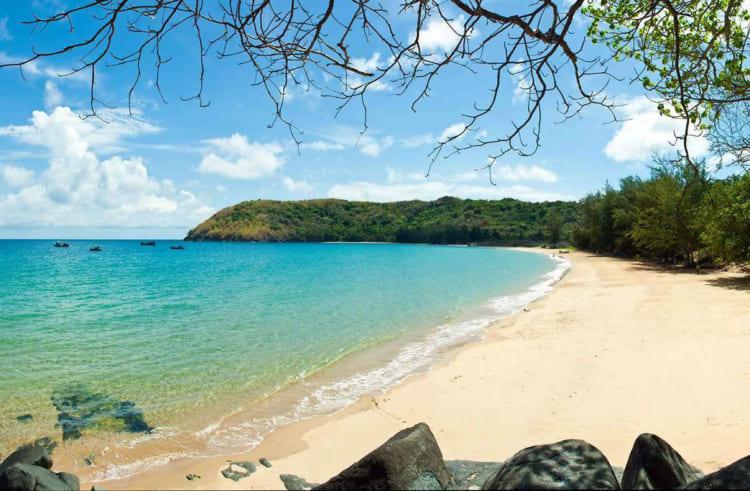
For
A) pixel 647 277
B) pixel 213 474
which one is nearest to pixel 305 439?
pixel 213 474

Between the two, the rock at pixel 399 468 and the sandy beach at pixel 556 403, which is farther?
the sandy beach at pixel 556 403

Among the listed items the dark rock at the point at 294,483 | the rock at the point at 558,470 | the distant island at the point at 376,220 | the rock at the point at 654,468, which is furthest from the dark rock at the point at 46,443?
the distant island at the point at 376,220

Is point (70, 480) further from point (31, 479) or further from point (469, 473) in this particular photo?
point (469, 473)

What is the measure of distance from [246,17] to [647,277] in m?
27.7

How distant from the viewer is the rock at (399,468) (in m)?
2.84

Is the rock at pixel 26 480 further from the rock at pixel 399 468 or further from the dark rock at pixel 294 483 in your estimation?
the rock at pixel 399 468

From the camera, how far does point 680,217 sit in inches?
930

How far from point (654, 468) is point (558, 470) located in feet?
2.42

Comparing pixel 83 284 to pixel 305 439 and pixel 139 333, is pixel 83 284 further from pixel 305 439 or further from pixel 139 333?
pixel 305 439

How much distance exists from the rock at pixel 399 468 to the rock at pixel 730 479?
156 cm

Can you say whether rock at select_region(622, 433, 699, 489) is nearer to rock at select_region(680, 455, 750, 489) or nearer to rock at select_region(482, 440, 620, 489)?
rock at select_region(482, 440, 620, 489)

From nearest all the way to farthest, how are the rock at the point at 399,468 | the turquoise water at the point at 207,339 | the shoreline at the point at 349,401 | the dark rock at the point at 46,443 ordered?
1. the rock at the point at 399,468
2. the shoreline at the point at 349,401
3. the dark rock at the point at 46,443
4. the turquoise water at the point at 207,339

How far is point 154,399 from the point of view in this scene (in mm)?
8055

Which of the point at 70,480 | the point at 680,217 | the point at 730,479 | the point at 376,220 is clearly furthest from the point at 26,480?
the point at 376,220
